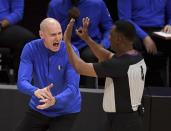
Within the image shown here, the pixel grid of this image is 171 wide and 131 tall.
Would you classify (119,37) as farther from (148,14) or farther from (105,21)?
Answer: (148,14)

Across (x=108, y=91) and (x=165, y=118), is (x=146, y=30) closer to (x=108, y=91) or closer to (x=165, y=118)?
(x=165, y=118)

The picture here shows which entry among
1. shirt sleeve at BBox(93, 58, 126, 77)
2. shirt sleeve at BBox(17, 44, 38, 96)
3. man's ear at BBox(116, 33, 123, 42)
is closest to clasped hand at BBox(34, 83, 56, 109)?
shirt sleeve at BBox(17, 44, 38, 96)

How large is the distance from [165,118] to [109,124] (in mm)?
1246

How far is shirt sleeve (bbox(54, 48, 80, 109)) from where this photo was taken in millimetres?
3150

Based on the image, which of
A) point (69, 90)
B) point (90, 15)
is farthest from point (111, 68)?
point (90, 15)

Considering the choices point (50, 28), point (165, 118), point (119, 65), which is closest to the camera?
point (119, 65)

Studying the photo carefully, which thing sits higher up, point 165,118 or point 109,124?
point 109,124

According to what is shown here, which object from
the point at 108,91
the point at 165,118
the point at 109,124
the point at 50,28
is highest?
the point at 50,28

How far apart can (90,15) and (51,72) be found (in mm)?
1532

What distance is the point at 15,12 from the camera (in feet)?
16.1

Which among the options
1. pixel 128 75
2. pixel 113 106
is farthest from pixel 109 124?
pixel 128 75

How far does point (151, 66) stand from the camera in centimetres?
497

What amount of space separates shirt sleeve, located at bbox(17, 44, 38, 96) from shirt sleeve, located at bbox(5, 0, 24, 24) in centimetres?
160

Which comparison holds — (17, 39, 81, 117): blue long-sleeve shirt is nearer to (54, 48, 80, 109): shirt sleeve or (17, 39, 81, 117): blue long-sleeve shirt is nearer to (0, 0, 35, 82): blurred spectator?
(54, 48, 80, 109): shirt sleeve
